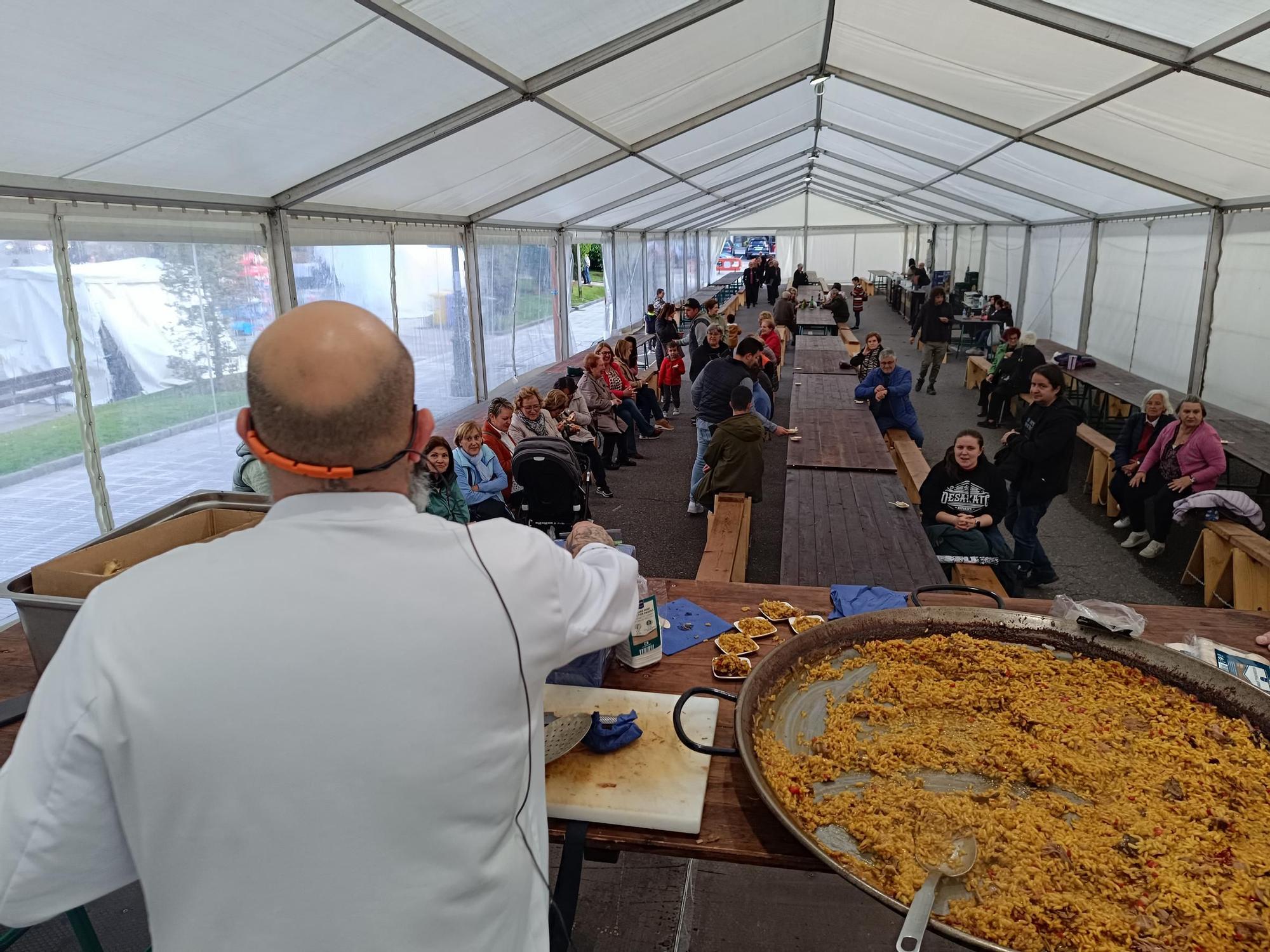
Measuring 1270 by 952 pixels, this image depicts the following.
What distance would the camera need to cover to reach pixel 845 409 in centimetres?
757

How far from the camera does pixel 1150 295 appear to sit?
10195 millimetres

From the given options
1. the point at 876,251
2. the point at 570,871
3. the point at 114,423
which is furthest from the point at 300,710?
the point at 876,251

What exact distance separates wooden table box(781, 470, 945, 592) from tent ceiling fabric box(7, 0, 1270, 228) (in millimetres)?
3092

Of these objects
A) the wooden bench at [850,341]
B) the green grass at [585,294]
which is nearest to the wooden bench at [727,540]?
the wooden bench at [850,341]

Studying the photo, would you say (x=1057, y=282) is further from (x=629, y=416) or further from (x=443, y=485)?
(x=443, y=485)

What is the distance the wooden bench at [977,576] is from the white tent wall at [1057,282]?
34.4 feet

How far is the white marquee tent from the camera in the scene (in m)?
3.73

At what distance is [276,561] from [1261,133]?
23.7 feet

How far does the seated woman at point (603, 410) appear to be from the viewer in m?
8.30

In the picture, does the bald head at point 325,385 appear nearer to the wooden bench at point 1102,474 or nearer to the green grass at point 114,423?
the green grass at point 114,423

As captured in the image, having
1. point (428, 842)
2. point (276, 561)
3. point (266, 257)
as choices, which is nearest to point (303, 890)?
point (428, 842)

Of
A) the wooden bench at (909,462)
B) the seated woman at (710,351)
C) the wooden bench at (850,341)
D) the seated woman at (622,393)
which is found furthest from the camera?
the wooden bench at (850,341)

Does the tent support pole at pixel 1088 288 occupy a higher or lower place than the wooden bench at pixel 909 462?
higher

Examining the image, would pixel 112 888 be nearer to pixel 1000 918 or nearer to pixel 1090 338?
pixel 1000 918
